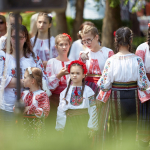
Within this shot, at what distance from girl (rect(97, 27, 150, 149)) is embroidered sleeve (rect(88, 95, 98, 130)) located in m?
0.10

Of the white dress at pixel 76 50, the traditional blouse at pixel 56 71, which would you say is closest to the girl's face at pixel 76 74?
the traditional blouse at pixel 56 71

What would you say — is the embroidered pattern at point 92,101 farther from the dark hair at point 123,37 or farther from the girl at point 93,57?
the dark hair at point 123,37

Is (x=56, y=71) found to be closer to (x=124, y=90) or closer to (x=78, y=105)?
(x=78, y=105)

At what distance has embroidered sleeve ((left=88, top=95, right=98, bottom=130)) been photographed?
3709 mm

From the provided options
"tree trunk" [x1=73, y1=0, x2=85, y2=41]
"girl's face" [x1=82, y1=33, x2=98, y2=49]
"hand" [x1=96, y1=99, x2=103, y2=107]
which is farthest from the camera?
"tree trunk" [x1=73, y1=0, x2=85, y2=41]

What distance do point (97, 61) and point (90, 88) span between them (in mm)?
409

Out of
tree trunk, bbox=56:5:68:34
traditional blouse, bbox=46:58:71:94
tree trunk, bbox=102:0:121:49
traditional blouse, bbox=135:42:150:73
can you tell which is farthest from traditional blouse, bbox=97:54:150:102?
tree trunk, bbox=56:5:68:34

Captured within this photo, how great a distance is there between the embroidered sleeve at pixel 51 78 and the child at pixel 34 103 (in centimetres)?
51

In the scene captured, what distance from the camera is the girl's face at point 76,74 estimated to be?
3.71 meters

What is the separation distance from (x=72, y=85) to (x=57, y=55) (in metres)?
0.85

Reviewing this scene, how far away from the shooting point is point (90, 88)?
3.78 meters

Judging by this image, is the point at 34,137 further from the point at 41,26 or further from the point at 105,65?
the point at 41,26

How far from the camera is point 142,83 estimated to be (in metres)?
3.60

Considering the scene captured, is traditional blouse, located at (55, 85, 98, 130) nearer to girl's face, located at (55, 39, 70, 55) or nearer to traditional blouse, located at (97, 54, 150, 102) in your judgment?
traditional blouse, located at (97, 54, 150, 102)
